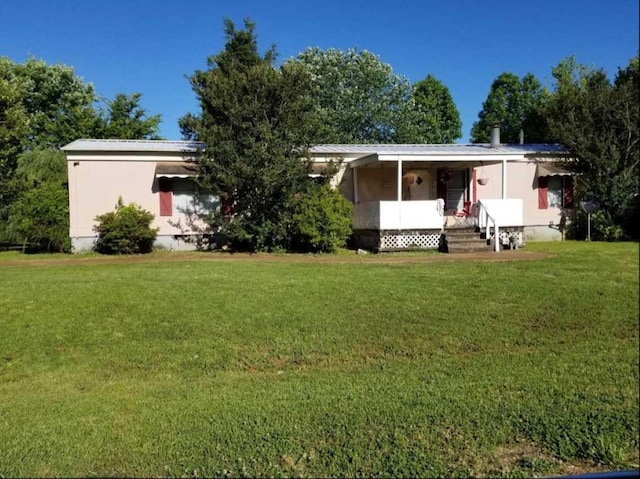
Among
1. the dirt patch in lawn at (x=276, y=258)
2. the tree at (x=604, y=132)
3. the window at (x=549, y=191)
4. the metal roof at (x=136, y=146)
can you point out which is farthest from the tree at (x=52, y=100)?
the tree at (x=604, y=132)

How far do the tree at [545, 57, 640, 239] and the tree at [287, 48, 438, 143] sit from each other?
24430 millimetres

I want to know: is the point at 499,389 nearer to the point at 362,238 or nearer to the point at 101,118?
the point at 362,238

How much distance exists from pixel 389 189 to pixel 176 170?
713cm

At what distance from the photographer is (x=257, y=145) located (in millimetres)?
13805

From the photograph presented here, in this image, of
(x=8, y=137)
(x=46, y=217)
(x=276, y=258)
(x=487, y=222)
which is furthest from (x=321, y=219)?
(x=8, y=137)

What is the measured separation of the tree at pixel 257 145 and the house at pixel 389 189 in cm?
149

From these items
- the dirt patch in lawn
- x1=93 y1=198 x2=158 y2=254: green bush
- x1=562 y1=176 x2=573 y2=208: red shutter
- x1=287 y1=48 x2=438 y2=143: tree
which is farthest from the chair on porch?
x1=287 y1=48 x2=438 y2=143: tree

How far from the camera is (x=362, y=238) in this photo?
15789 mm

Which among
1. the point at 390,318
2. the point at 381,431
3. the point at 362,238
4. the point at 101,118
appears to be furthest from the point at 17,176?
the point at 381,431

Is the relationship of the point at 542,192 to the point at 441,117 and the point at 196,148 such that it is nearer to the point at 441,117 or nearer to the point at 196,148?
the point at 196,148

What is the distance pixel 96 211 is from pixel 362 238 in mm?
8193

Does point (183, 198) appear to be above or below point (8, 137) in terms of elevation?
below

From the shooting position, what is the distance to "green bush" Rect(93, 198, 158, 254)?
14.6 metres

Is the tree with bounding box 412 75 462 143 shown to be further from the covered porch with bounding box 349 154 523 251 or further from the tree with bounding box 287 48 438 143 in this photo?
the covered porch with bounding box 349 154 523 251
